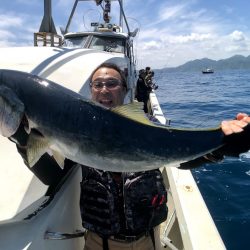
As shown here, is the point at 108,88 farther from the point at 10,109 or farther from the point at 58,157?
the point at 10,109

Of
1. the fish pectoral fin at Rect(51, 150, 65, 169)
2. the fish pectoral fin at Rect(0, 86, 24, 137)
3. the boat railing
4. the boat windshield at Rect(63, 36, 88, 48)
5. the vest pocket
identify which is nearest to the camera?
the fish pectoral fin at Rect(0, 86, 24, 137)

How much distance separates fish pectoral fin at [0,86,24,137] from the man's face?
35.7 inches

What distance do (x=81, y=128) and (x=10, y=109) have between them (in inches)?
18.0

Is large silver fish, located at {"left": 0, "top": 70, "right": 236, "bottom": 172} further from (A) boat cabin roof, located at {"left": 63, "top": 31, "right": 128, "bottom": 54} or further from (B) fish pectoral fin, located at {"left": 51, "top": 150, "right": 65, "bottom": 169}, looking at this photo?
(A) boat cabin roof, located at {"left": 63, "top": 31, "right": 128, "bottom": 54}

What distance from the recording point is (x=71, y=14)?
487 inches

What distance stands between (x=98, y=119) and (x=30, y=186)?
87cm

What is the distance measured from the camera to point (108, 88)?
285 centimetres

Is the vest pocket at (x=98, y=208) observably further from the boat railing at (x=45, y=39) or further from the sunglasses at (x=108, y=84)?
the boat railing at (x=45, y=39)

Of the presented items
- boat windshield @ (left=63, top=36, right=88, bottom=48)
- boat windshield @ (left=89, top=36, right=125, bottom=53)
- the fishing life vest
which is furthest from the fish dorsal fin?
boat windshield @ (left=63, top=36, right=88, bottom=48)

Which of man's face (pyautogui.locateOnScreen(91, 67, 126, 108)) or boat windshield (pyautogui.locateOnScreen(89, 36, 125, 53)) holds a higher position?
boat windshield (pyautogui.locateOnScreen(89, 36, 125, 53))

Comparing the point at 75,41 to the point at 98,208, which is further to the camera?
the point at 75,41

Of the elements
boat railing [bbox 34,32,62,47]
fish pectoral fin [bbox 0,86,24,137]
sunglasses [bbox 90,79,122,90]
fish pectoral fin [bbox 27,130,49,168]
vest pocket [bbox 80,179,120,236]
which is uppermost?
boat railing [bbox 34,32,62,47]

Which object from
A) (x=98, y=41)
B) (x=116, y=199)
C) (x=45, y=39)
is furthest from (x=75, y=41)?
(x=116, y=199)

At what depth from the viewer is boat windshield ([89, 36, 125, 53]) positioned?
39.3 ft
